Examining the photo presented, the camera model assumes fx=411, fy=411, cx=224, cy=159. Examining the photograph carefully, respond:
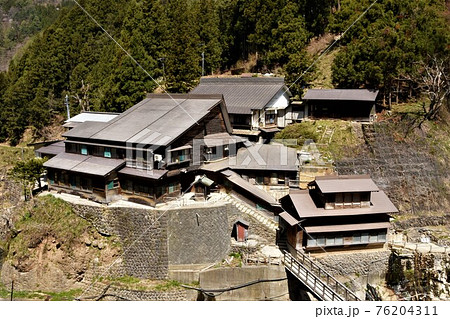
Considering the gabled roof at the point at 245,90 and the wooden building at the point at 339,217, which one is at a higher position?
the gabled roof at the point at 245,90

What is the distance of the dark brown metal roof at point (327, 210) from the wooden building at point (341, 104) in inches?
409

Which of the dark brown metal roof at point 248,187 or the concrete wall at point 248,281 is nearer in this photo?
the concrete wall at point 248,281

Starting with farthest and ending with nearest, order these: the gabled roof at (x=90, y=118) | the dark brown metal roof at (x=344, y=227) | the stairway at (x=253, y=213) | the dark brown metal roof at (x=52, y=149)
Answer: the gabled roof at (x=90, y=118) → the dark brown metal roof at (x=52, y=149) → the stairway at (x=253, y=213) → the dark brown metal roof at (x=344, y=227)

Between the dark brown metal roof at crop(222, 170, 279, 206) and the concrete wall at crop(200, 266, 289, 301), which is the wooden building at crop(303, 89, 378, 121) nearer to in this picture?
the dark brown metal roof at crop(222, 170, 279, 206)

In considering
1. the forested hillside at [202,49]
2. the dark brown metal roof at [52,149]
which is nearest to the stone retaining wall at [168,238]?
the dark brown metal roof at [52,149]

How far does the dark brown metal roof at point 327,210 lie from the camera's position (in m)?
21.1

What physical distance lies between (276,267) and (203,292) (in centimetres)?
393

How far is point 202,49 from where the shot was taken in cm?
4428

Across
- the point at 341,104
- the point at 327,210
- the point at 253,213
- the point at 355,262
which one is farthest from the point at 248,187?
the point at 341,104

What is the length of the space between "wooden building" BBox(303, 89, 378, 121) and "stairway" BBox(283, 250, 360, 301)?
14.6 metres

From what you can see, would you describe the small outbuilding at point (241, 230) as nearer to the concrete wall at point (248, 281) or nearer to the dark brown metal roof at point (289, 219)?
the dark brown metal roof at point (289, 219)

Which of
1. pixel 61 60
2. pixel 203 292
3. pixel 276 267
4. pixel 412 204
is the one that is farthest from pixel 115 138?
pixel 61 60

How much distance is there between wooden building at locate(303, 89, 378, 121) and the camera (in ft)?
102

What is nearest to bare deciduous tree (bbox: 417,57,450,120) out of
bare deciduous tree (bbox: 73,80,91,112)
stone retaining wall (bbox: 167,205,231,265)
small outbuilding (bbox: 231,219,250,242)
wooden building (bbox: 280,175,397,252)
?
wooden building (bbox: 280,175,397,252)
